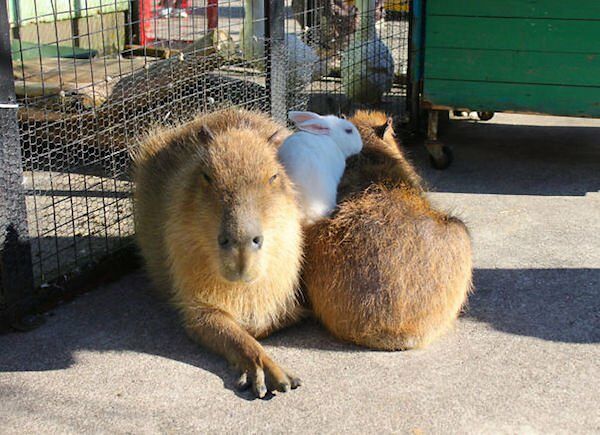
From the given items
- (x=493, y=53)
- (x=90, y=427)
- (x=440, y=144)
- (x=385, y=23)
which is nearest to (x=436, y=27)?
(x=493, y=53)

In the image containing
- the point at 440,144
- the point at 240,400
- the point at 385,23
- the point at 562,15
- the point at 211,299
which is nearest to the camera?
the point at 240,400

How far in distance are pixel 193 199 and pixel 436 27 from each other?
122 inches

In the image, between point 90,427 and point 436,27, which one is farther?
point 436,27

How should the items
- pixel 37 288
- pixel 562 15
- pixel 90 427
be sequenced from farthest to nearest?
1. pixel 562 15
2. pixel 37 288
3. pixel 90 427

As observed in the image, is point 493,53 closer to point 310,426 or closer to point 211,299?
point 211,299

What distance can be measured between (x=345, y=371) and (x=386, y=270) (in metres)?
0.41

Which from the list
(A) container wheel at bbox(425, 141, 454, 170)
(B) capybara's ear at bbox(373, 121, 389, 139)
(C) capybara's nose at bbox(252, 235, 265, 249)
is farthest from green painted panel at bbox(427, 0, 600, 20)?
(C) capybara's nose at bbox(252, 235, 265, 249)

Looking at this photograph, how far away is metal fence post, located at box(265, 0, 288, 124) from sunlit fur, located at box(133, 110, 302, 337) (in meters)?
1.32

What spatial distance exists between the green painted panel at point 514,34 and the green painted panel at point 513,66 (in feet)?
0.13

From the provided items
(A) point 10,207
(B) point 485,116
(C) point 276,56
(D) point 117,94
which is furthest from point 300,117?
(B) point 485,116

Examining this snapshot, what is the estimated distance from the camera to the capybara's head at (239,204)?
2674 millimetres

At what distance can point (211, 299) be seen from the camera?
3.10 meters

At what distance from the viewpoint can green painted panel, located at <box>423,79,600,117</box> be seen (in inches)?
212

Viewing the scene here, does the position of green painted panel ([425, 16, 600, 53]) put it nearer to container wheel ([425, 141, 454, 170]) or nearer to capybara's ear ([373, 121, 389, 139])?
container wheel ([425, 141, 454, 170])
